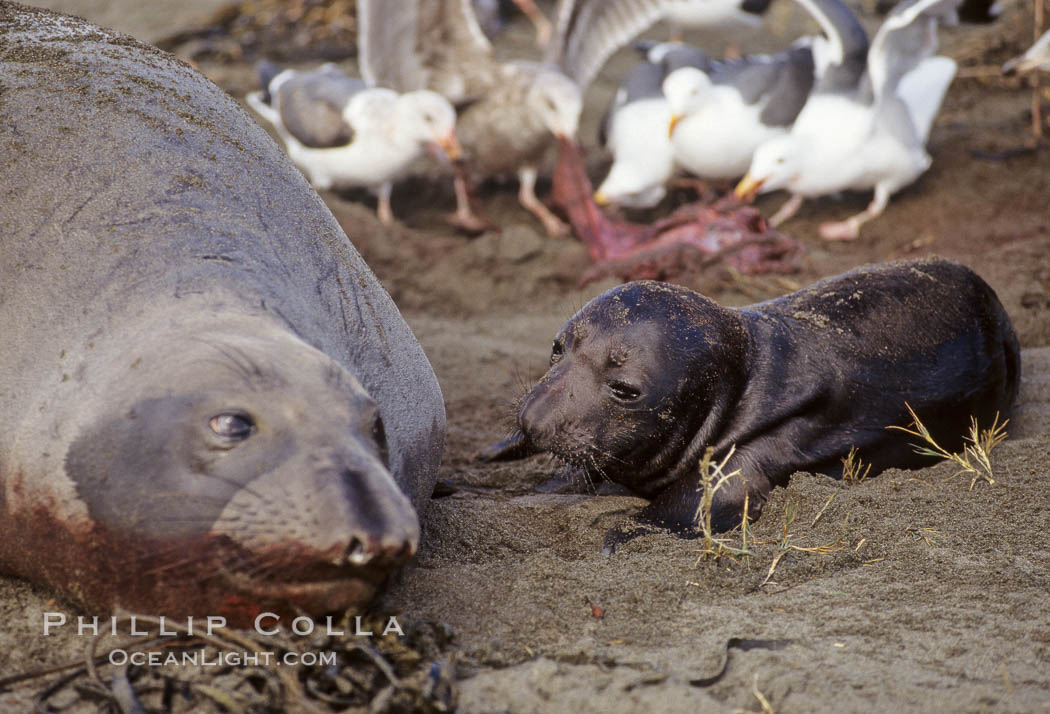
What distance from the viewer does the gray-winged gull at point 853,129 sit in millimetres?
6828

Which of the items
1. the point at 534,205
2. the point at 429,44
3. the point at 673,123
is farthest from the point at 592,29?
the point at 534,205

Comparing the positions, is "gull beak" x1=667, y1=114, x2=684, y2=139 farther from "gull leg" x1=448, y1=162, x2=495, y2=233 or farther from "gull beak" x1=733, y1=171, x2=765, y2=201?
"gull leg" x1=448, y1=162, x2=495, y2=233

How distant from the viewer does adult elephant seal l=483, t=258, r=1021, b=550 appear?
3.30 meters

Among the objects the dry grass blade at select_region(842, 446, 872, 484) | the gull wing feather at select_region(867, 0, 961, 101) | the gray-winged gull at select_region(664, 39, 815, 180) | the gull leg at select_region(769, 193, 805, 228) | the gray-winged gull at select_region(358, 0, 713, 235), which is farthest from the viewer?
the gray-winged gull at select_region(358, 0, 713, 235)

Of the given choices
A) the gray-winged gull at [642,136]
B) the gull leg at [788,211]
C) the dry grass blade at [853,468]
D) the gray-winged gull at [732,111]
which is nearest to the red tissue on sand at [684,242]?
the gray-winged gull at [642,136]

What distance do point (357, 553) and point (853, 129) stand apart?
19.0ft

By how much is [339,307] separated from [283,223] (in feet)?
0.98

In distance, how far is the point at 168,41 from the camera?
9336 millimetres

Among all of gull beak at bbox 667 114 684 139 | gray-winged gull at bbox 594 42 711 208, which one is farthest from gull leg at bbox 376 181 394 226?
gull beak at bbox 667 114 684 139

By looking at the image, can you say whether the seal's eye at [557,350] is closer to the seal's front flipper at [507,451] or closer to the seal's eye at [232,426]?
the seal's front flipper at [507,451]

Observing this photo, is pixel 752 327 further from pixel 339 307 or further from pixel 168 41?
pixel 168 41

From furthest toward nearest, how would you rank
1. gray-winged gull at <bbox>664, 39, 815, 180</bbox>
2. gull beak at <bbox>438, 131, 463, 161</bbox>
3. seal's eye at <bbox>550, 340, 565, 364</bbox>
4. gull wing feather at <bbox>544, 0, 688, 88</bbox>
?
gull wing feather at <bbox>544, 0, 688, 88</bbox> → gull beak at <bbox>438, 131, 463, 161</bbox> → gray-winged gull at <bbox>664, 39, 815, 180</bbox> → seal's eye at <bbox>550, 340, 565, 364</bbox>

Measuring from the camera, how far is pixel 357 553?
1941 mm

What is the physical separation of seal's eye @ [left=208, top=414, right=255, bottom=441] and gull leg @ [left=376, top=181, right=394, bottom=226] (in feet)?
17.2
